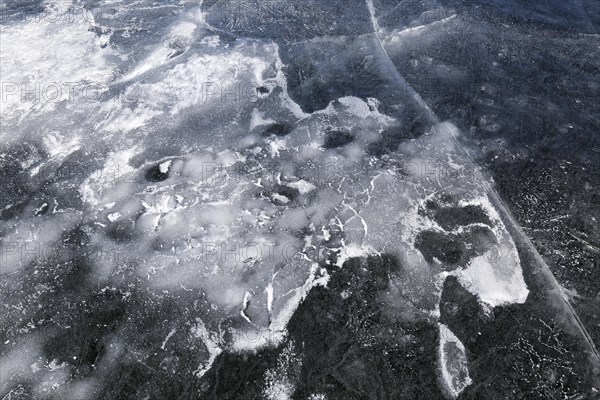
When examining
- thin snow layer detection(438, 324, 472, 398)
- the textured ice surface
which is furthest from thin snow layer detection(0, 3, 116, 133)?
thin snow layer detection(438, 324, 472, 398)

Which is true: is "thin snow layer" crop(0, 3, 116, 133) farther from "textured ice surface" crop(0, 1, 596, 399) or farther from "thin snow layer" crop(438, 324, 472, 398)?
"thin snow layer" crop(438, 324, 472, 398)

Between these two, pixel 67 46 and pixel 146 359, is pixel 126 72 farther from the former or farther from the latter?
pixel 146 359

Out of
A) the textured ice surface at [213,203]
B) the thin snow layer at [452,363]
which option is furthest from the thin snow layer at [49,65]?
the thin snow layer at [452,363]

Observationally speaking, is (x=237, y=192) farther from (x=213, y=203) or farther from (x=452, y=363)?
(x=452, y=363)

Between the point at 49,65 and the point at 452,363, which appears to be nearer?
the point at 452,363

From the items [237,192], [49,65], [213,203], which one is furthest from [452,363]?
[49,65]

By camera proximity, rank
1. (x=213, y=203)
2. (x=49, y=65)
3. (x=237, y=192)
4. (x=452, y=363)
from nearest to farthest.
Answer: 1. (x=452, y=363)
2. (x=213, y=203)
3. (x=237, y=192)
4. (x=49, y=65)

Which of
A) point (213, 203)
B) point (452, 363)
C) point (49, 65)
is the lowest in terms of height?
point (452, 363)

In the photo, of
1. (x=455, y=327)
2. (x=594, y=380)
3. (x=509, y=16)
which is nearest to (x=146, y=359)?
(x=455, y=327)

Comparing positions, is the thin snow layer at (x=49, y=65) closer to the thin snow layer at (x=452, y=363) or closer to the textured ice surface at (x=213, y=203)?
the textured ice surface at (x=213, y=203)

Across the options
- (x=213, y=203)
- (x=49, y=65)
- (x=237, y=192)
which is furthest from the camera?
(x=49, y=65)
